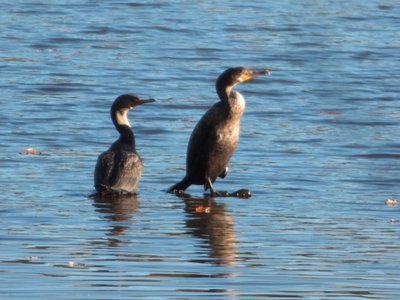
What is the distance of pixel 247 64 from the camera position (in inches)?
854

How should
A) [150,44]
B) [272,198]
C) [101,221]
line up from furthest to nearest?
[150,44] < [272,198] < [101,221]

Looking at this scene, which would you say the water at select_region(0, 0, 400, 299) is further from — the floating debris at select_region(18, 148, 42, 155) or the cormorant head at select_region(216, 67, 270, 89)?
the cormorant head at select_region(216, 67, 270, 89)

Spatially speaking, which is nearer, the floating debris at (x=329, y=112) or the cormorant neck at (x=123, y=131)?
the cormorant neck at (x=123, y=131)

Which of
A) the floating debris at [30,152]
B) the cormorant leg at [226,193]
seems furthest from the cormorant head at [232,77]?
the floating debris at [30,152]

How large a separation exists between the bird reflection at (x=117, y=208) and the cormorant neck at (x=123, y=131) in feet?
2.54

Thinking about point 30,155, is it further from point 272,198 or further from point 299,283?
point 299,283

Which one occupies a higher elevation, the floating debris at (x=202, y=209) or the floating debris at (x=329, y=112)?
the floating debris at (x=202, y=209)

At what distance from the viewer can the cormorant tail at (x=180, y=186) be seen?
12594mm

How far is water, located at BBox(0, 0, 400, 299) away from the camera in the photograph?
8.47 meters

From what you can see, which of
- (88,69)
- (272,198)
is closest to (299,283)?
(272,198)

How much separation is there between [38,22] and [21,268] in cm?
1732

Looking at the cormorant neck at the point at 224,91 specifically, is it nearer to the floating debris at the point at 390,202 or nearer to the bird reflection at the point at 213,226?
the bird reflection at the point at 213,226

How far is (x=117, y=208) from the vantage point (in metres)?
11.5

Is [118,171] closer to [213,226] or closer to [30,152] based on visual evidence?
[213,226]
